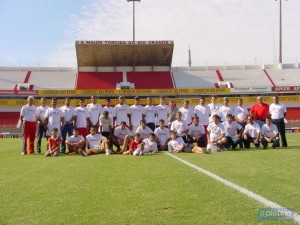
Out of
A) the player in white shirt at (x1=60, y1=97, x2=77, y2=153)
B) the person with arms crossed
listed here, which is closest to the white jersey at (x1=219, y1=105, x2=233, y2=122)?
the person with arms crossed

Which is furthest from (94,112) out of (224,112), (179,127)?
(224,112)

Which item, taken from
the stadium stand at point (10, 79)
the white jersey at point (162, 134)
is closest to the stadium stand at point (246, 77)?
the stadium stand at point (10, 79)

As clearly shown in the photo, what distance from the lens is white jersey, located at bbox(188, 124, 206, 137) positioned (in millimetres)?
11938

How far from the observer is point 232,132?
1195 cm

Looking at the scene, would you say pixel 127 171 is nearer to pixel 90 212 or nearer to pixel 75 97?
pixel 90 212

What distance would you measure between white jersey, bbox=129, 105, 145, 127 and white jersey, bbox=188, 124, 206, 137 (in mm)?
1802

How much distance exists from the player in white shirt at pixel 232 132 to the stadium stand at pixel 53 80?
102 feet

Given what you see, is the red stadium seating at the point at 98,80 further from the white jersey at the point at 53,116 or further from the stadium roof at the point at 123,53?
the white jersey at the point at 53,116

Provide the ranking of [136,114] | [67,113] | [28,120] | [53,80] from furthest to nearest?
[53,80] → [136,114] → [67,113] → [28,120]

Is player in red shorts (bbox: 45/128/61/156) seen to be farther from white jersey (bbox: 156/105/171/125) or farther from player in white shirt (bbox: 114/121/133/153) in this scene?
white jersey (bbox: 156/105/171/125)

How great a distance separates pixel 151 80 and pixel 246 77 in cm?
1141

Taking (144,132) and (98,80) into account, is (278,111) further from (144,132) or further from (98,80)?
(98,80)

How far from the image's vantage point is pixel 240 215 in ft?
11.9

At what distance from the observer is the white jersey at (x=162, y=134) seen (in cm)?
1191
